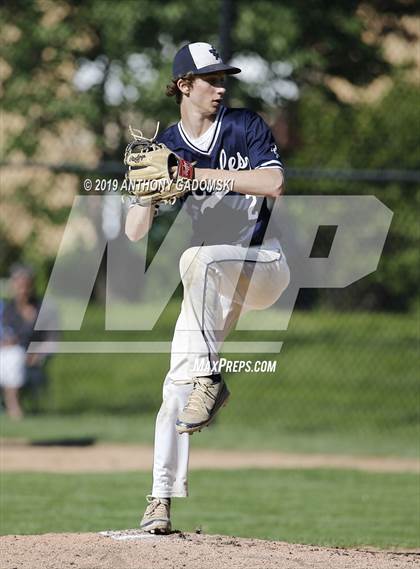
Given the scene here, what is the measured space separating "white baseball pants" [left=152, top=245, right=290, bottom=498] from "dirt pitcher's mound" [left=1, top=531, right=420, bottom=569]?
0.34 metres

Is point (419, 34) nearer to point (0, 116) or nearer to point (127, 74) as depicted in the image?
point (127, 74)

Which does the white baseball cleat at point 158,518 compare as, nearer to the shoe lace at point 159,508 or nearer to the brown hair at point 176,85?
the shoe lace at point 159,508

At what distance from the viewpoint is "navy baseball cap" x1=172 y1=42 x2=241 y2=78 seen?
5.26 meters

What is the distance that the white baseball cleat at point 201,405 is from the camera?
5039 mm

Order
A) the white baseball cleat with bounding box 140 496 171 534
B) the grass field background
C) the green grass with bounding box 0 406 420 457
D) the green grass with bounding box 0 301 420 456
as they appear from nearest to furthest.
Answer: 1. the white baseball cleat with bounding box 140 496 171 534
2. the grass field background
3. the green grass with bounding box 0 406 420 457
4. the green grass with bounding box 0 301 420 456

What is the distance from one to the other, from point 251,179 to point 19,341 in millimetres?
8160

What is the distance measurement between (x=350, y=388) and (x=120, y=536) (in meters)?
10.5

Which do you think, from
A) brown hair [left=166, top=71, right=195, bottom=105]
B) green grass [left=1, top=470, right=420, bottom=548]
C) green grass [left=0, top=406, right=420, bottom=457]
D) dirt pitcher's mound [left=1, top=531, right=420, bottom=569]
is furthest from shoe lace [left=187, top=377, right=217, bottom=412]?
green grass [left=0, top=406, right=420, bottom=457]

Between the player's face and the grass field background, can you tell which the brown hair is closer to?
the player's face

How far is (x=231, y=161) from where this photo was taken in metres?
5.35

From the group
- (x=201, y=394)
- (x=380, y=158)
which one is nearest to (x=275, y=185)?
(x=201, y=394)

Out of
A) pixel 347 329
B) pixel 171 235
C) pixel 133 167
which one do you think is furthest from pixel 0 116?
pixel 133 167

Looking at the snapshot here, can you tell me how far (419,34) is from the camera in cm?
1897

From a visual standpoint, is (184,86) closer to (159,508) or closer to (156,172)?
(156,172)
